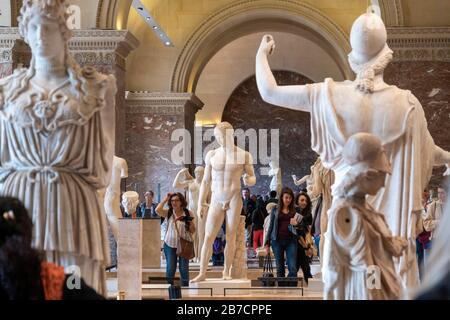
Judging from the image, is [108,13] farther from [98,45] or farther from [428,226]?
[428,226]

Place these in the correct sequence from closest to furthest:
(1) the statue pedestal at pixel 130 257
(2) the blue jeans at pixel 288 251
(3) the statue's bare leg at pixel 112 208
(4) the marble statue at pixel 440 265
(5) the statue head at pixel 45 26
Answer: (4) the marble statue at pixel 440 265 → (5) the statue head at pixel 45 26 → (1) the statue pedestal at pixel 130 257 → (2) the blue jeans at pixel 288 251 → (3) the statue's bare leg at pixel 112 208

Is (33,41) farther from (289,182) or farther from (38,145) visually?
(289,182)

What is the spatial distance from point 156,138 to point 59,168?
25.3m

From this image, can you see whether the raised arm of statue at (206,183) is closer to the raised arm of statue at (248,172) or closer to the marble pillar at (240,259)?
the raised arm of statue at (248,172)

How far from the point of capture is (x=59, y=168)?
5.71 metres

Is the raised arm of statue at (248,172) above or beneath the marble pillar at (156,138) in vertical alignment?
beneath

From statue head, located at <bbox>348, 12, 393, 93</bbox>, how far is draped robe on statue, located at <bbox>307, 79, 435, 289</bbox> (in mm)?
101

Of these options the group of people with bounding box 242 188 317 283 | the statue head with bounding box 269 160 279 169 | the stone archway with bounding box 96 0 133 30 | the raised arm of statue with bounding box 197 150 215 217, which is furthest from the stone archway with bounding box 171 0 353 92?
the group of people with bounding box 242 188 317 283

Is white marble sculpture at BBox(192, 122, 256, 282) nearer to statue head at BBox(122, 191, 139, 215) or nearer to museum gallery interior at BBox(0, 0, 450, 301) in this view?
museum gallery interior at BBox(0, 0, 450, 301)

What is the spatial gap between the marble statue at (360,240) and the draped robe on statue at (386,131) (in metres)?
1.96

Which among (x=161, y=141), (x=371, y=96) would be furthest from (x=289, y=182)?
(x=371, y=96)

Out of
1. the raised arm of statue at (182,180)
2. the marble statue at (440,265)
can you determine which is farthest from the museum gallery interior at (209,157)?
the raised arm of statue at (182,180)

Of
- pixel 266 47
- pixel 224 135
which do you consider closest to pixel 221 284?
pixel 224 135

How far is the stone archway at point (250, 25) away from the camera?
3056cm
